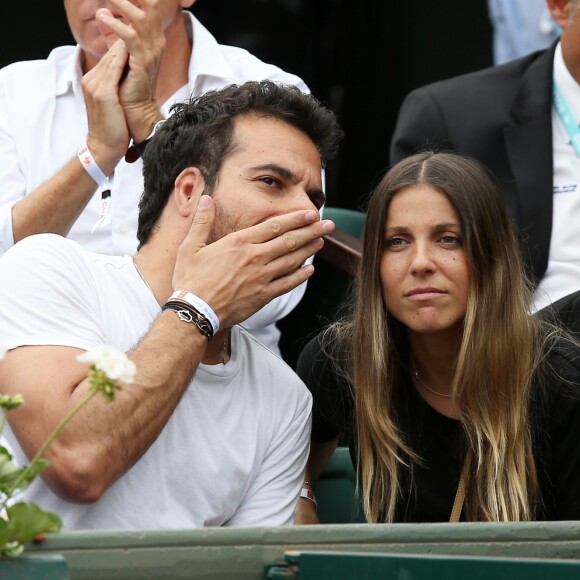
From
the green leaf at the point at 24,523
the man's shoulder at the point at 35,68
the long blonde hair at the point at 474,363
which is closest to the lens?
the green leaf at the point at 24,523

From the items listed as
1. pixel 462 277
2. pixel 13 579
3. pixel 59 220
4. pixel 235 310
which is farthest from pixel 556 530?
pixel 59 220

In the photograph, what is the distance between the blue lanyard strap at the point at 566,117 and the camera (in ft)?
12.4

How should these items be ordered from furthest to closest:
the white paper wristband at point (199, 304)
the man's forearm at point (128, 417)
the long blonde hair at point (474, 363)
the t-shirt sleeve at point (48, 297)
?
the long blonde hair at point (474, 363)
the white paper wristband at point (199, 304)
the t-shirt sleeve at point (48, 297)
the man's forearm at point (128, 417)

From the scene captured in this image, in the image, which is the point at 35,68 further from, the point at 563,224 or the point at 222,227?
the point at 563,224

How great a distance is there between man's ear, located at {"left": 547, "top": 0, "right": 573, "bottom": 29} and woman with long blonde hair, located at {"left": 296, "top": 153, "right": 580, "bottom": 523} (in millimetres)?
1028

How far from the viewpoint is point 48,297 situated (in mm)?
2463

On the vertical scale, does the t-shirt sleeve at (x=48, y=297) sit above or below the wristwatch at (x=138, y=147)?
below

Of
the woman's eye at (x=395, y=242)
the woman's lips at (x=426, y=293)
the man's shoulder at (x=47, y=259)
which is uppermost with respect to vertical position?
the woman's eye at (x=395, y=242)

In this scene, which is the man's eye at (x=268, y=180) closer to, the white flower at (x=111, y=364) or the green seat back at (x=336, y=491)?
the green seat back at (x=336, y=491)

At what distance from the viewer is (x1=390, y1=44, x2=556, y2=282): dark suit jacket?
365 cm

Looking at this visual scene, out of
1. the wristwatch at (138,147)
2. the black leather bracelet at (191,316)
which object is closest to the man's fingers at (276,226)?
the black leather bracelet at (191,316)

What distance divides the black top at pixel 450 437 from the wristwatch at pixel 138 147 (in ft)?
2.45

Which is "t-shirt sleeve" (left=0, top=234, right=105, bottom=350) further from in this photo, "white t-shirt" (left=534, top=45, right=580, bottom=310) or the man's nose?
"white t-shirt" (left=534, top=45, right=580, bottom=310)

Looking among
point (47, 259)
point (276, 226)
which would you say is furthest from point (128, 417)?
point (276, 226)
